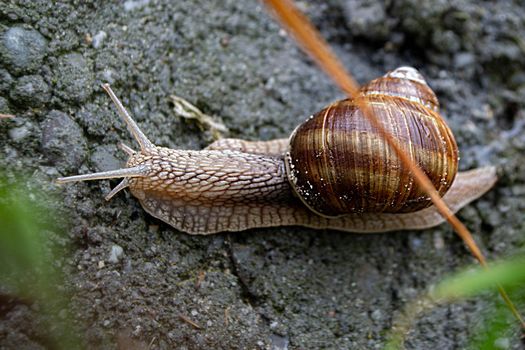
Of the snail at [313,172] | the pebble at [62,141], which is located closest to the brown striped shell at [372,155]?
the snail at [313,172]

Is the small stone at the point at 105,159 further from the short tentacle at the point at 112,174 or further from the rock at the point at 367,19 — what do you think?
the rock at the point at 367,19

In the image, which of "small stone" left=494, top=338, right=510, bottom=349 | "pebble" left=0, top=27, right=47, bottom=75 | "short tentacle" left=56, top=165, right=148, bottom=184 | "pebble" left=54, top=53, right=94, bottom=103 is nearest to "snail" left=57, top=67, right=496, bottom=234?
"short tentacle" left=56, top=165, right=148, bottom=184

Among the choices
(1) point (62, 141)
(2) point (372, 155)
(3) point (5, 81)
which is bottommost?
(2) point (372, 155)

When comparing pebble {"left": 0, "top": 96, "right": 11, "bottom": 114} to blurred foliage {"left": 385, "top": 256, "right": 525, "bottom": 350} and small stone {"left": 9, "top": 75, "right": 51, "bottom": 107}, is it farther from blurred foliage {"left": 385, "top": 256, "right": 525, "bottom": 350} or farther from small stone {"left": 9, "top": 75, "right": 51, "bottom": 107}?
blurred foliage {"left": 385, "top": 256, "right": 525, "bottom": 350}

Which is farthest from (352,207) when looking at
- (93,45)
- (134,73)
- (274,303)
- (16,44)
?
(16,44)

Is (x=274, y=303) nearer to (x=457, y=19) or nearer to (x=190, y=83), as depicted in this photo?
(x=190, y=83)

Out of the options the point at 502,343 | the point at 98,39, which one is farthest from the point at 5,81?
the point at 502,343

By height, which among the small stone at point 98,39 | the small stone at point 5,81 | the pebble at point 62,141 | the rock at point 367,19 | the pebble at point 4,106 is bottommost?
the rock at point 367,19

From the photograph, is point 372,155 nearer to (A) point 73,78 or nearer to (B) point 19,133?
(A) point 73,78
